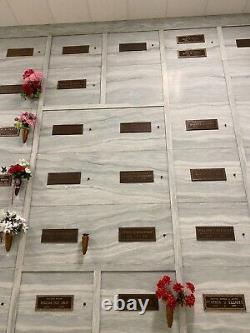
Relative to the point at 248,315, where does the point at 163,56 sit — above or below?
above

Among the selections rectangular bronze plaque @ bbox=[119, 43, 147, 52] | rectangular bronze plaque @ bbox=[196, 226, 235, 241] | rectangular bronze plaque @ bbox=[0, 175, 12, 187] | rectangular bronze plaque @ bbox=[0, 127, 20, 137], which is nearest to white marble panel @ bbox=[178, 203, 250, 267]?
rectangular bronze plaque @ bbox=[196, 226, 235, 241]

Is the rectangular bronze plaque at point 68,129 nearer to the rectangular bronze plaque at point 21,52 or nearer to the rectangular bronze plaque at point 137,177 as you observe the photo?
the rectangular bronze plaque at point 137,177

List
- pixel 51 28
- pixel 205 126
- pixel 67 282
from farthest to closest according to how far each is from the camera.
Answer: pixel 51 28, pixel 205 126, pixel 67 282

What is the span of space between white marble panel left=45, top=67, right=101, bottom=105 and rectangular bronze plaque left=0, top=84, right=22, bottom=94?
1.78 ft

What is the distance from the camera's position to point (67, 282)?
479 centimetres

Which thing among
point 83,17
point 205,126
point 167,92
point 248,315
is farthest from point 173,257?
point 83,17

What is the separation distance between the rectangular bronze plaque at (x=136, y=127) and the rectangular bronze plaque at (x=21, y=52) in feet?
8.14

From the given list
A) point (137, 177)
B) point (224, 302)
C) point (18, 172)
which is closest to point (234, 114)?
point (137, 177)

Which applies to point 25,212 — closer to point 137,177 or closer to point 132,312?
point 137,177

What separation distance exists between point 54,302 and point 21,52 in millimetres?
4690

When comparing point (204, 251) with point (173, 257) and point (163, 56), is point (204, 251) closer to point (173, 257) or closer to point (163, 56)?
point (173, 257)

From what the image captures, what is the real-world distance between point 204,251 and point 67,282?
2.01 m

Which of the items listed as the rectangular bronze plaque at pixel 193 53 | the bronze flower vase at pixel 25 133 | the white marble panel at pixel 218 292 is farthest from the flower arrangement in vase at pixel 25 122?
the white marble panel at pixel 218 292

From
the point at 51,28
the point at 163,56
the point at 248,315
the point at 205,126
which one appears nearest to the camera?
the point at 248,315
